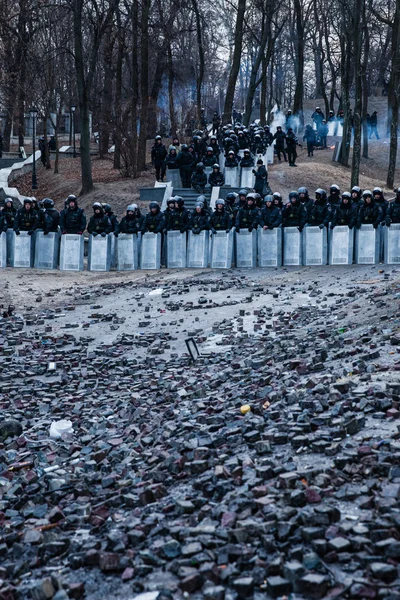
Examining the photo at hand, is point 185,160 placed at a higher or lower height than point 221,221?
higher

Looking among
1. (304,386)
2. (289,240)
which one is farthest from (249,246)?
(304,386)

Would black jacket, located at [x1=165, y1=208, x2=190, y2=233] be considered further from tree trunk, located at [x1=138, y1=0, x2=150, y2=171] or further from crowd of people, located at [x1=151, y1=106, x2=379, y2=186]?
tree trunk, located at [x1=138, y1=0, x2=150, y2=171]

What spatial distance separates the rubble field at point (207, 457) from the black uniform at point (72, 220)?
8859 mm

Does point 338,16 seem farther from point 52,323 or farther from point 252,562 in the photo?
point 252,562

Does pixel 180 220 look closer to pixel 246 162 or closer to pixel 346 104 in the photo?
pixel 246 162

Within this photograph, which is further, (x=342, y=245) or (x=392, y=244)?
(x=342, y=245)

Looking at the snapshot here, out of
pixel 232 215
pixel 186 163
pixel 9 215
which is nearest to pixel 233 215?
pixel 232 215

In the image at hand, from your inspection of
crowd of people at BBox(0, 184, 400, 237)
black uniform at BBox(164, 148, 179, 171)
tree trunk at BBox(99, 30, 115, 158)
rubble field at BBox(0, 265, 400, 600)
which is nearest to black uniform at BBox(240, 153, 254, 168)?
black uniform at BBox(164, 148, 179, 171)

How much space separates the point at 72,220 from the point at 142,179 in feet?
47.9

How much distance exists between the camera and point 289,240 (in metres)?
25.1

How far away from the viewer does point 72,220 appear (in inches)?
1044

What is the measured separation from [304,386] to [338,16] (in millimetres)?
45184

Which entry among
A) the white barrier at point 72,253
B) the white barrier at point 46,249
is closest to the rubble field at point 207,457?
the white barrier at point 72,253

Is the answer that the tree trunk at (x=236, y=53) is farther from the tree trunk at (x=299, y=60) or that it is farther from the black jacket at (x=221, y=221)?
the black jacket at (x=221, y=221)
